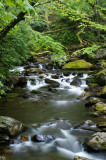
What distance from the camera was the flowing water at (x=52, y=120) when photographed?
488 centimetres

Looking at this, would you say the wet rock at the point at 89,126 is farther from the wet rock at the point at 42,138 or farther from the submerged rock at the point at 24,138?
the submerged rock at the point at 24,138

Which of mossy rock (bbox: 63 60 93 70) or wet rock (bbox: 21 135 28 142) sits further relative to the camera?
mossy rock (bbox: 63 60 93 70)

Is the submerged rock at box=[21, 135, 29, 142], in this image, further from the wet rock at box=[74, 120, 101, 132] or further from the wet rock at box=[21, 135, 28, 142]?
the wet rock at box=[74, 120, 101, 132]

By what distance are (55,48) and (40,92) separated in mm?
4669

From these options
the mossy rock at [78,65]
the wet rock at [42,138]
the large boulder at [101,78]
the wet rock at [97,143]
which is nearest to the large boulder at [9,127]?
the wet rock at [42,138]

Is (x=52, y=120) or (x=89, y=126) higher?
(x=52, y=120)

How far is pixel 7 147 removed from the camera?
5012mm

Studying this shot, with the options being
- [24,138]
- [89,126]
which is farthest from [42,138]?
[89,126]

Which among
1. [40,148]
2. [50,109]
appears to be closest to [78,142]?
[40,148]

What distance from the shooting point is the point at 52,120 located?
710cm

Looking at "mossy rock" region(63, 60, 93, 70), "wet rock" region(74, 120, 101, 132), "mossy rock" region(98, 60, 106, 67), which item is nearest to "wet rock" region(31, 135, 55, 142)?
"wet rock" region(74, 120, 101, 132)

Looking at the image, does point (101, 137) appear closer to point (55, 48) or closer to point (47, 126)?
point (47, 126)

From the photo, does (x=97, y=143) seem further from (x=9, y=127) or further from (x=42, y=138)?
(x=9, y=127)

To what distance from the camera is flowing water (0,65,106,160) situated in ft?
Answer: 16.0
